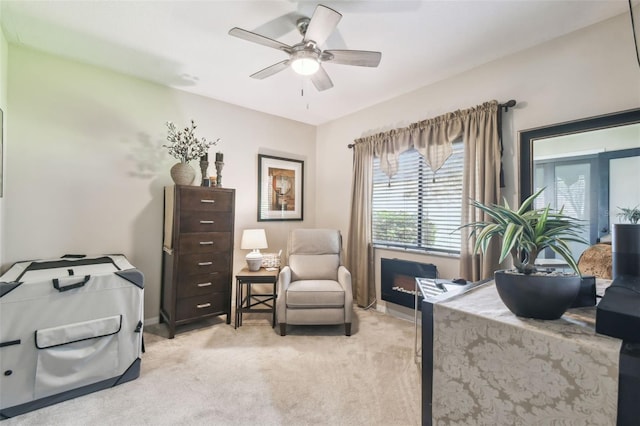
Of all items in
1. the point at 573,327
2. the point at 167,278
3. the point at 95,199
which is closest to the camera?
the point at 573,327

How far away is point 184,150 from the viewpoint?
9.20ft

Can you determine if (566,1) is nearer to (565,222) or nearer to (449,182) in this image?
(449,182)

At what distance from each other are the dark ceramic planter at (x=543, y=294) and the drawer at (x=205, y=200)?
2.59 meters

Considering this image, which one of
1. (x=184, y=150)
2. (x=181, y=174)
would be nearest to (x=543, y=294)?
(x=181, y=174)

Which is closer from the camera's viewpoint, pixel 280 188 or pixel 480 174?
pixel 480 174

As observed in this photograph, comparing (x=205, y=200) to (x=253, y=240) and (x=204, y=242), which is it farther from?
(x=253, y=240)

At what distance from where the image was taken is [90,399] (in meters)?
1.76

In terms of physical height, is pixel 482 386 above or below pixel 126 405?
above

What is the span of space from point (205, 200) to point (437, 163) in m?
2.37

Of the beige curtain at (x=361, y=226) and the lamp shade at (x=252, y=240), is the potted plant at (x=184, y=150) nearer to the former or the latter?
the lamp shade at (x=252, y=240)

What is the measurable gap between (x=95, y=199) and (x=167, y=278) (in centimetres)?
99

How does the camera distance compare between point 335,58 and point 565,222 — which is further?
point 335,58

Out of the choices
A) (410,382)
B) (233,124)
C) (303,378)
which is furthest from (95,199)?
(410,382)

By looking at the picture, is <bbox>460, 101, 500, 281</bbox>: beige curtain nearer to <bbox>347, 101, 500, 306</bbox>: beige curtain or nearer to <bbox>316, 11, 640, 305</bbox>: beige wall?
<bbox>347, 101, 500, 306</bbox>: beige curtain
